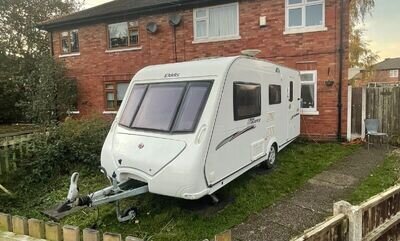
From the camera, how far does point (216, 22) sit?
43.2 feet

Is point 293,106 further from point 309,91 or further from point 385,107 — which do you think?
point 385,107

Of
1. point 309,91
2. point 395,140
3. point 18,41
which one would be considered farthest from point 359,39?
point 18,41

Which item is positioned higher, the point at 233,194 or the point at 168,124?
the point at 168,124

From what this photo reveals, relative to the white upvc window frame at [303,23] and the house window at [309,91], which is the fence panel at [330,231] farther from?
the white upvc window frame at [303,23]

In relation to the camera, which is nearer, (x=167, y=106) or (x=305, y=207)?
(x=167, y=106)

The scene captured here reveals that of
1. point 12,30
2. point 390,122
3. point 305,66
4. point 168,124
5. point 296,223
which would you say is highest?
point 12,30

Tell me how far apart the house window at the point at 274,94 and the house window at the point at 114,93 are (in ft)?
30.0

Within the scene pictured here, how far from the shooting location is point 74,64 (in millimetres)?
16734

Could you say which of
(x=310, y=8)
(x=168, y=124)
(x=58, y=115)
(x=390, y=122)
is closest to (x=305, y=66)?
(x=310, y=8)

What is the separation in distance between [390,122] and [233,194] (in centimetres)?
774

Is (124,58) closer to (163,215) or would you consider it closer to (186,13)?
(186,13)

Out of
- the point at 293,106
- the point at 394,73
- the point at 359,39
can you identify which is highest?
the point at 359,39

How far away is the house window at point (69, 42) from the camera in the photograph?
16.8 metres

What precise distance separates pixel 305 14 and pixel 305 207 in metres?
8.01
